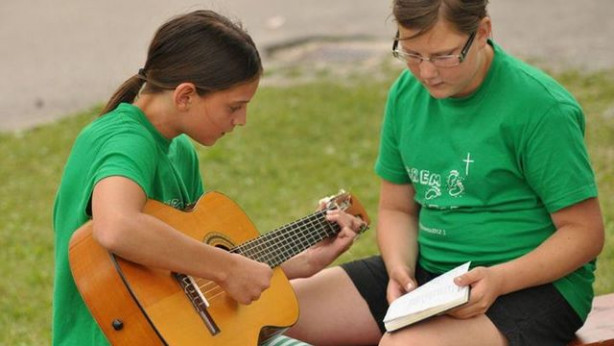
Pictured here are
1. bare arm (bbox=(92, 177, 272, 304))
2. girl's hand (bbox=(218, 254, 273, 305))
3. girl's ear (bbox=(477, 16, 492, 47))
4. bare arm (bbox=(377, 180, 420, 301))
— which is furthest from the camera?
bare arm (bbox=(377, 180, 420, 301))

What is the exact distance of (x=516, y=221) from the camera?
353 cm

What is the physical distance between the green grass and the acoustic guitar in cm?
151

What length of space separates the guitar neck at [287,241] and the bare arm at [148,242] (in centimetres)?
26

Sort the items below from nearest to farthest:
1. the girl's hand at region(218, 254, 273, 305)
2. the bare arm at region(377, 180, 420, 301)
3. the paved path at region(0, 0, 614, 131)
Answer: the girl's hand at region(218, 254, 273, 305) → the bare arm at region(377, 180, 420, 301) → the paved path at region(0, 0, 614, 131)

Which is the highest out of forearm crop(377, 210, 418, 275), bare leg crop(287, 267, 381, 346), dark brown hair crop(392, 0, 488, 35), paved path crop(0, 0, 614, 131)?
dark brown hair crop(392, 0, 488, 35)

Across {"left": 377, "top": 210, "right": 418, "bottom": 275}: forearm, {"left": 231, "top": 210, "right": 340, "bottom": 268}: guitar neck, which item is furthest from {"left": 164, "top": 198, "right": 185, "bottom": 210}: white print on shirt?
{"left": 377, "top": 210, "right": 418, "bottom": 275}: forearm

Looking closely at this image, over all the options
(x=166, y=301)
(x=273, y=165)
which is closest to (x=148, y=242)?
(x=166, y=301)

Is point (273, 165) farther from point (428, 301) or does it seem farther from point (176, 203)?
point (428, 301)

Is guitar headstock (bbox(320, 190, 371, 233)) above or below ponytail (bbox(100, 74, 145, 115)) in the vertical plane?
below

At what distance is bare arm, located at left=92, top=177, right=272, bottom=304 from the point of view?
3.10 metres

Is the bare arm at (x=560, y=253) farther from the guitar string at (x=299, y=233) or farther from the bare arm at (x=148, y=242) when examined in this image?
the bare arm at (x=148, y=242)

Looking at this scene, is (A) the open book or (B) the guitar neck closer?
(A) the open book

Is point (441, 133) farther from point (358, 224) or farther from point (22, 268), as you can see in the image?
point (22, 268)

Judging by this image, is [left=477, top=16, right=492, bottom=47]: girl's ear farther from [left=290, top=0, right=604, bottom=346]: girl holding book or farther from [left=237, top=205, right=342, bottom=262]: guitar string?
[left=237, top=205, right=342, bottom=262]: guitar string
